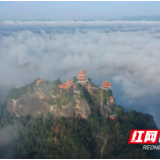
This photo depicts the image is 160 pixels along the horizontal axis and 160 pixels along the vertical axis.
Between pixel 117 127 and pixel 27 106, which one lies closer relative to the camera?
pixel 117 127

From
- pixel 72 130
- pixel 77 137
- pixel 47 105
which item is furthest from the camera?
pixel 47 105

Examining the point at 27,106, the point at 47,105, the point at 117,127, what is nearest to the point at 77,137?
the point at 117,127

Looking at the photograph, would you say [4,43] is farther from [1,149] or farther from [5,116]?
[1,149]

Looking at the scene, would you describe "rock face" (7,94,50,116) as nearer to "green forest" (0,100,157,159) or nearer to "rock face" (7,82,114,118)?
"rock face" (7,82,114,118)

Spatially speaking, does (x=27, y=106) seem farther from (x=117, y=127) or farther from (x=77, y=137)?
(x=117, y=127)

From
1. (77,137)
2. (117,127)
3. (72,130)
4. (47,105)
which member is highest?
(47,105)

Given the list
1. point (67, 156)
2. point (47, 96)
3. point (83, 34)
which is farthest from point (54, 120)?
point (83, 34)

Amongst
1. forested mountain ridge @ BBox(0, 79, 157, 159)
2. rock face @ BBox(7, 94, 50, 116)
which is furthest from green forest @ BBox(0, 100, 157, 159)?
rock face @ BBox(7, 94, 50, 116)
